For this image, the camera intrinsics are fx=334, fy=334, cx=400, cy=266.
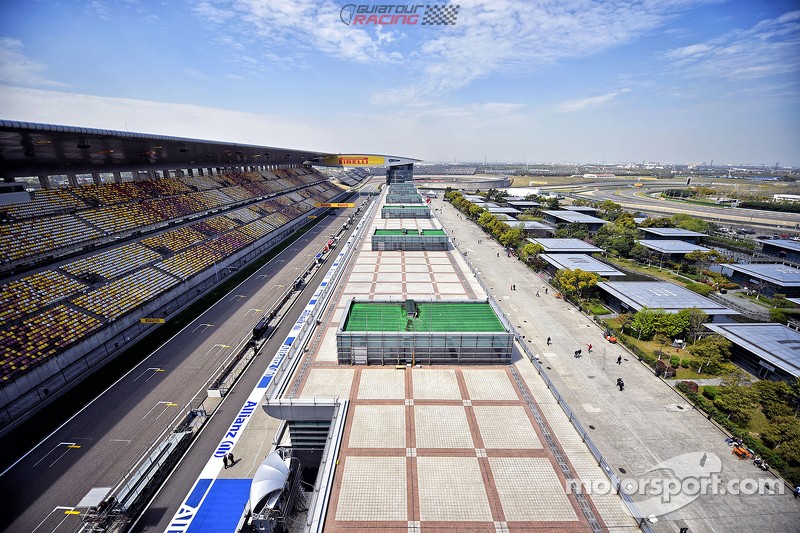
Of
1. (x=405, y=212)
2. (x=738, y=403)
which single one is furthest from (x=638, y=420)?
(x=405, y=212)

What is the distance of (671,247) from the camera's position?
2608 inches

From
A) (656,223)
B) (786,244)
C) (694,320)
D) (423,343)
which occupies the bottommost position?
(694,320)

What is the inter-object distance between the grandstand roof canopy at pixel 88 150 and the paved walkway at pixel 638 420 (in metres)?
52.0

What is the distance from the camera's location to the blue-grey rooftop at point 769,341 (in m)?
30.5

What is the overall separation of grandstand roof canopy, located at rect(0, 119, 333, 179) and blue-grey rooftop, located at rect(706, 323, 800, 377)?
6930 cm

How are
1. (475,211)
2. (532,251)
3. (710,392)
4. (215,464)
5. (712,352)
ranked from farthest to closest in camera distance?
(475,211) < (532,251) < (712,352) < (710,392) < (215,464)

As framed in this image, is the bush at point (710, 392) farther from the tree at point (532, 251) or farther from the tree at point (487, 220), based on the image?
the tree at point (487, 220)

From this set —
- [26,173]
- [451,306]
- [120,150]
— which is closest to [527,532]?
[451,306]

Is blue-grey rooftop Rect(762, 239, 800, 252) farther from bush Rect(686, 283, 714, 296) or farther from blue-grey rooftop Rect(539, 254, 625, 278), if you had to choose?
blue-grey rooftop Rect(539, 254, 625, 278)

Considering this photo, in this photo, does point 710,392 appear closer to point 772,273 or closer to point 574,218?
point 772,273

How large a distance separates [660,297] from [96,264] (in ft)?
230

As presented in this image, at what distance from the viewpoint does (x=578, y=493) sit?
16531mm

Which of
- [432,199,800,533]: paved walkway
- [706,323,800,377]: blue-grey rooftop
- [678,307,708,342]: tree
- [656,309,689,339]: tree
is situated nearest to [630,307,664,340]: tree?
[656,309,689,339]: tree

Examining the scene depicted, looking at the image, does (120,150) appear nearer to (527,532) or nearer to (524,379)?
(524,379)
